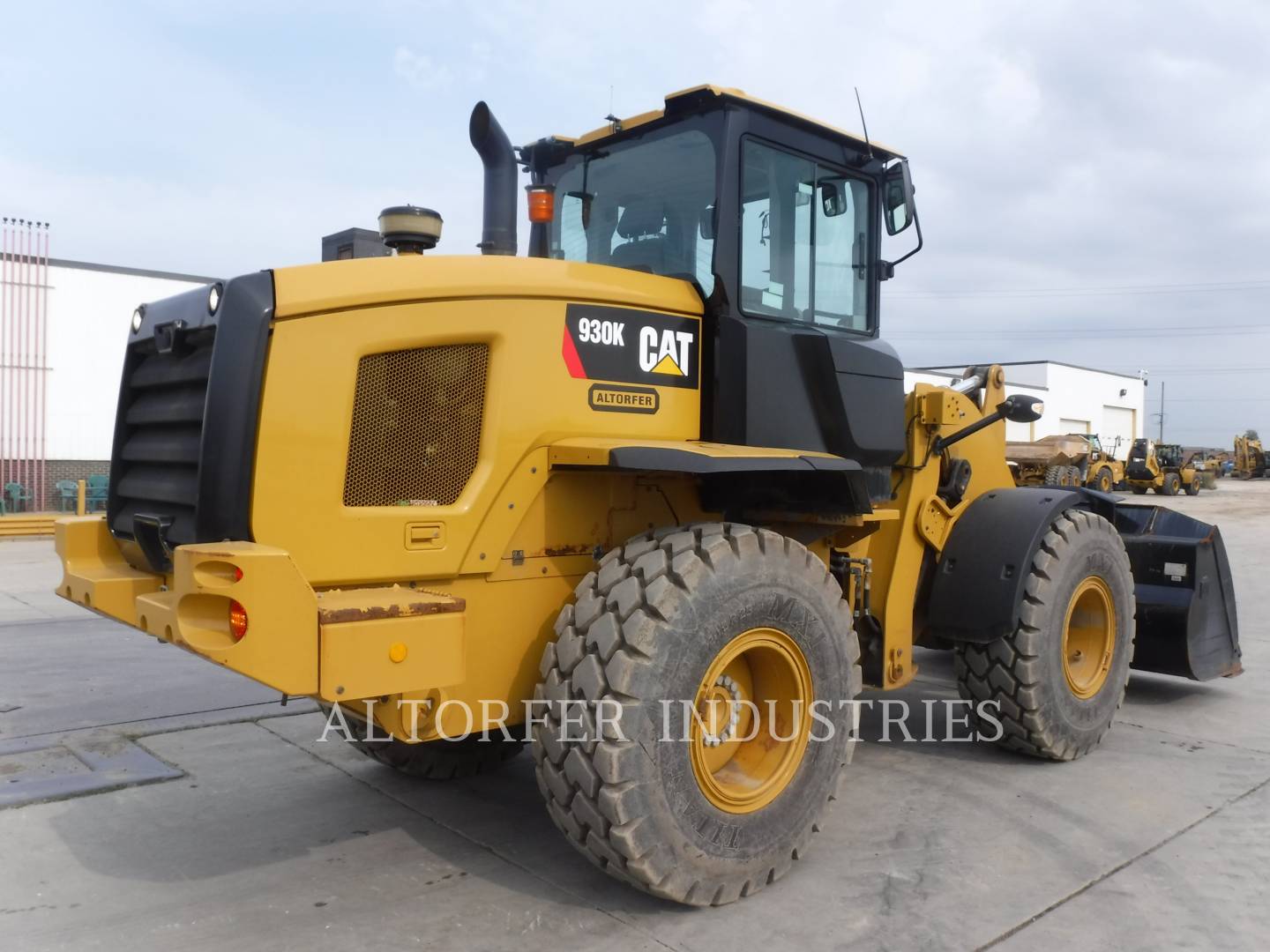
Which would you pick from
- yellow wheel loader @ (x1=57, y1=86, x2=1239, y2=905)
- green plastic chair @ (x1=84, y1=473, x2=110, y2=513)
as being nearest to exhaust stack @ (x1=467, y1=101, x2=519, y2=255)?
yellow wheel loader @ (x1=57, y1=86, x2=1239, y2=905)

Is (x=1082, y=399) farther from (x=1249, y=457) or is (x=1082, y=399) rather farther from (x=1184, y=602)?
(x=1184, y=602)

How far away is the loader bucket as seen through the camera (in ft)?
19.5

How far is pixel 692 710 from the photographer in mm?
3252

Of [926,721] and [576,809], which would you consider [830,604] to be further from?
[926,721]

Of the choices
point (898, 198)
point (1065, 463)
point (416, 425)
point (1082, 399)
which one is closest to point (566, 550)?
point (416, 425)

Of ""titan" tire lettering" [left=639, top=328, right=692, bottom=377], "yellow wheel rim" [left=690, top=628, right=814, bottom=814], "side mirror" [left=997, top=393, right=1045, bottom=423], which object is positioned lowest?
"yellow wheel rim" [left=690, top=628, right=814, bottom=814]

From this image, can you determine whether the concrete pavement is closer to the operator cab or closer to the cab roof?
the operator cab

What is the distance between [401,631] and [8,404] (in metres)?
17.9

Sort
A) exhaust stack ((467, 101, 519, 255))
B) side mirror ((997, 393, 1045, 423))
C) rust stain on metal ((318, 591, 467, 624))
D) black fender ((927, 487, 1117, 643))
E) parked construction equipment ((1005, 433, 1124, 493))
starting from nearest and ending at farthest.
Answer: rust stain on metal ((318, 591, 467, 624)), exhaust stack ((467, 101, 519, 255)), black fender ((927, 487, 1117, 643)), side mirror ((997, 393, 1045, 423)), parked construction equipment ((1005, 433, 1124, 493))

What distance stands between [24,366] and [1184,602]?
18144 mm

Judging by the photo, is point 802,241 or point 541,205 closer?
point 541,205

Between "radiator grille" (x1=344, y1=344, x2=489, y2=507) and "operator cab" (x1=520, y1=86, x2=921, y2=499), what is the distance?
3.29 feet

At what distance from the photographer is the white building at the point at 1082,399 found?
49938 millimetres

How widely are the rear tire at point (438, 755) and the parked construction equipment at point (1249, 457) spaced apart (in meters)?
56.5
